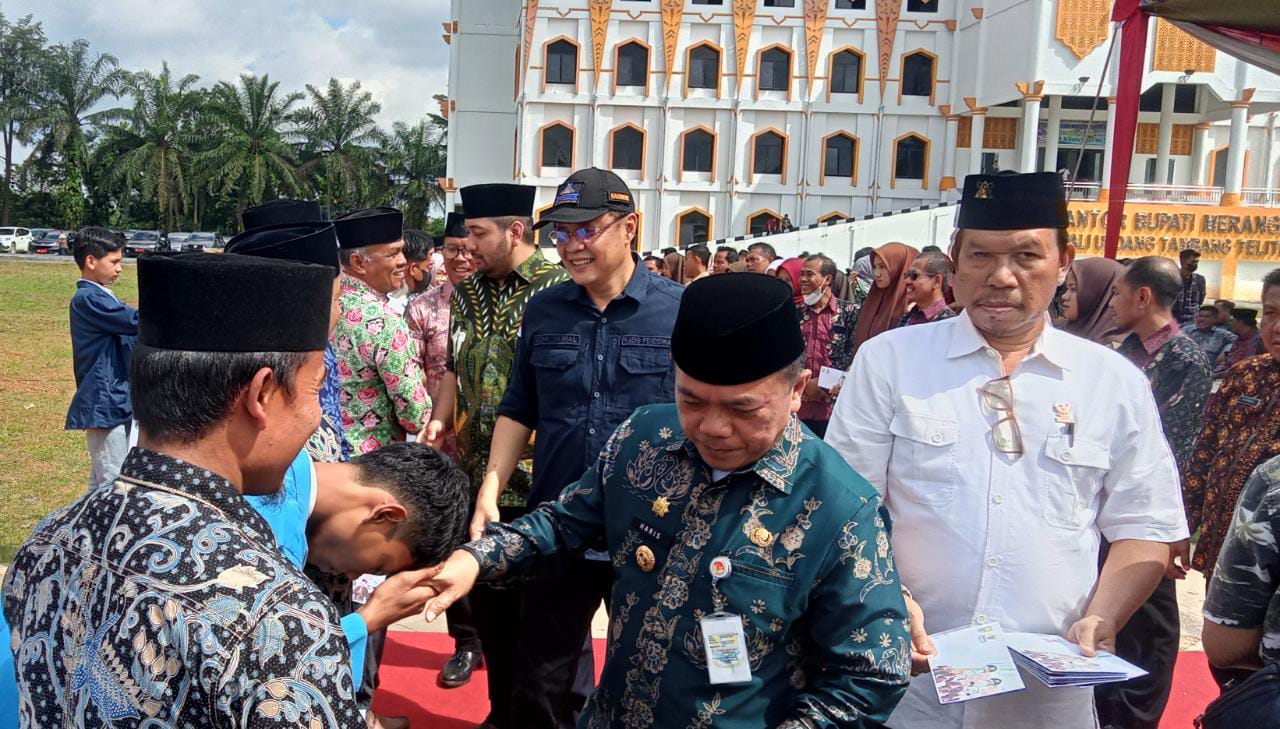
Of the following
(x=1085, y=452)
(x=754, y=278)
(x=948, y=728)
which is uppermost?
(x=754, y=278)

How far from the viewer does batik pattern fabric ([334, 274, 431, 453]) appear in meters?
3.92

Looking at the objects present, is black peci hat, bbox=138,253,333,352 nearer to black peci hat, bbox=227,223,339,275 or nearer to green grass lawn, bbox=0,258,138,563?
black peci hat, bbox=227,223,339,275

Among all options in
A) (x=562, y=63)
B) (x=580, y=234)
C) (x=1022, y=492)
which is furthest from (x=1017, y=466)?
(x=562, y=63)

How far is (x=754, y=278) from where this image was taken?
6.05 feet

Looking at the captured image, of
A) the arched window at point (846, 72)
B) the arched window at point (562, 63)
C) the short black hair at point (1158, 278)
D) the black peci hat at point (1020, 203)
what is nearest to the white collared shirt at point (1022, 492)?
the black peci hat at point (1020, 203)

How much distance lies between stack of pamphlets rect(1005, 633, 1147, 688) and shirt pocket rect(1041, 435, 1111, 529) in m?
0.28

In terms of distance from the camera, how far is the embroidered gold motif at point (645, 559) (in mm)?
1916

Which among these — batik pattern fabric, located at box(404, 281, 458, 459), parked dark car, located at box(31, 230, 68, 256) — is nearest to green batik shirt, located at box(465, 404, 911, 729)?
batik pattern fabric, located at box(404, 281, 458, 459)

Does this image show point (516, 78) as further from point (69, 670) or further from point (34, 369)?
point (69, 670)

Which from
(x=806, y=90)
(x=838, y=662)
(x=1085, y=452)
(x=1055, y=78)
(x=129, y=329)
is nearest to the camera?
(x=838, y=662)

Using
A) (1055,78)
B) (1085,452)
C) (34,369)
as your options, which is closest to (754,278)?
(1085,452)

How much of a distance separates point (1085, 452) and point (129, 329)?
494cm

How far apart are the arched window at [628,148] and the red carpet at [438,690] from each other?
3258 centimetres

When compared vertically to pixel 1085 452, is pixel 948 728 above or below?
below
